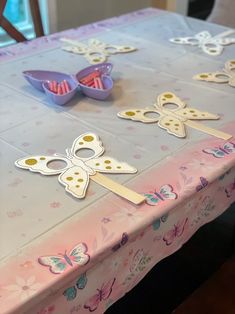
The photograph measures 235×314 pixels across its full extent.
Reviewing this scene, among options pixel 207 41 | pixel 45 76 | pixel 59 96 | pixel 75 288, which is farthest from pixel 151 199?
pixel 207 41

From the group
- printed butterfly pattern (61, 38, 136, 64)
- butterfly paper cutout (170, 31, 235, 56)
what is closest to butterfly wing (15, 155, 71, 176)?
printed butterfly pattern (61, 38, 136, 64)

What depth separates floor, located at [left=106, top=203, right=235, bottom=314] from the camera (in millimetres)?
1466

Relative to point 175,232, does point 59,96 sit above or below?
above

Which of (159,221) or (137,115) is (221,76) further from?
(159,221)

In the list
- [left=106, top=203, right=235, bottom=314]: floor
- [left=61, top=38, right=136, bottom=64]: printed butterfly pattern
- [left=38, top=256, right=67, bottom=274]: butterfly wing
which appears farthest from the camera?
[left=61, top=38, right=136, bottom=64]: printed butterfly pattern

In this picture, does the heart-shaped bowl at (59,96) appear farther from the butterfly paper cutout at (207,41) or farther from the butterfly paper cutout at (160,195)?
the butterfly paper cutout at (207,41)

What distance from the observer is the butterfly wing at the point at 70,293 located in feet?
2.54

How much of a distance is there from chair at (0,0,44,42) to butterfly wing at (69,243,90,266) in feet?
4.68

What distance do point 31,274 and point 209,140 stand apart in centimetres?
58

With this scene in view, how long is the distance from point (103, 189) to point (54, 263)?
0.75 ft

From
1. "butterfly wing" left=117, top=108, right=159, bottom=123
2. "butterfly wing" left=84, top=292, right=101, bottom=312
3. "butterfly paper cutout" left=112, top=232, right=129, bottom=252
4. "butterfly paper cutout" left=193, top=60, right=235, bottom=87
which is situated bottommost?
"butterfly wing" left=84, top=292, right=101, bottom=312

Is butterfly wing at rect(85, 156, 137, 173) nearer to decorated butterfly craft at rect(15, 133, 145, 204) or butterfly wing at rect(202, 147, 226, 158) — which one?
decorated butterfly craft at rect(15, 133, 145, 204)

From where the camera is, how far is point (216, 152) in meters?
1.08

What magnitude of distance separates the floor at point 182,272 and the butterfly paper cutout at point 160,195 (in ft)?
2.12
